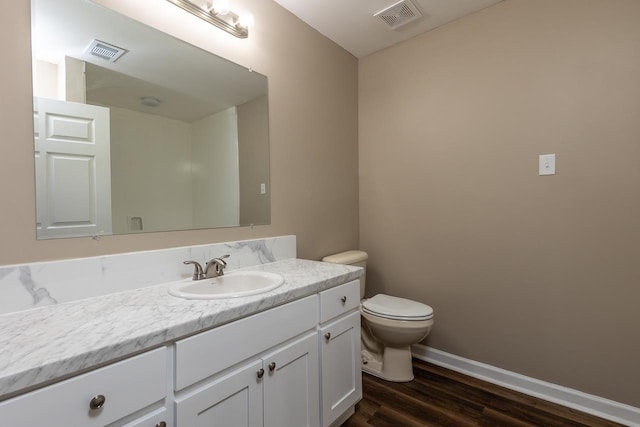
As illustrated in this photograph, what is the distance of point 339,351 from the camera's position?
55.1 inches

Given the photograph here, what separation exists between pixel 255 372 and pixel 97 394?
0.47m

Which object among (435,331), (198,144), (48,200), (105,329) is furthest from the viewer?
(435,331)

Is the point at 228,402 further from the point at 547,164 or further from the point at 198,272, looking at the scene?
the point at 547,164

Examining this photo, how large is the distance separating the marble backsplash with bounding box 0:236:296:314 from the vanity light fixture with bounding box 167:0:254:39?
3.59 feet

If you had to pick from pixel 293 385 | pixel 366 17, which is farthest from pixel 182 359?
pixel 366 17

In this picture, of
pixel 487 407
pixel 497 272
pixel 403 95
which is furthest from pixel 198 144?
pixel 487 407

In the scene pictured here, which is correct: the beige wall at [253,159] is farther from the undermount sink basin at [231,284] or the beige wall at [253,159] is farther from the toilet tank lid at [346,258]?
the toilet tank lid at [346,258]

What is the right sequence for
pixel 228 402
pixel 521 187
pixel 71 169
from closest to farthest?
pixel 228 402 < pixel 71 169 < pixel 521 187

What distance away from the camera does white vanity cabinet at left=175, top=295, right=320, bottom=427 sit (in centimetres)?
85

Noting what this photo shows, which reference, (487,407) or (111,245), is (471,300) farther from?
(111,245)

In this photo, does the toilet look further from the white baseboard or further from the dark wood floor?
the white baseboard

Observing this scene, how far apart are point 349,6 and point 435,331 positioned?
221cm

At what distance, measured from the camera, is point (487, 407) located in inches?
63.2

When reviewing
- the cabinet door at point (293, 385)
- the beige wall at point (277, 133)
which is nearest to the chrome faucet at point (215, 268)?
the beige wall at point (277, 133)
